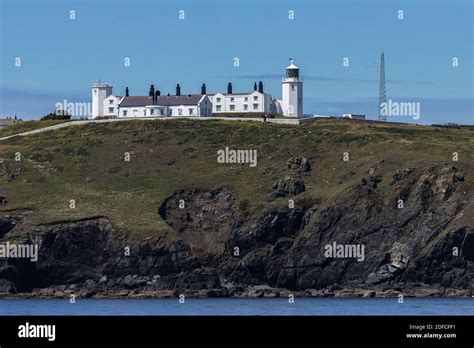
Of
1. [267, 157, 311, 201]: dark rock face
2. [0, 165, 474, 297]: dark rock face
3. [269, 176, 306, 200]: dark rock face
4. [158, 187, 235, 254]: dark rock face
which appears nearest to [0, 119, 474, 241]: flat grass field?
[267, 157, 311, 201]: dark rock face

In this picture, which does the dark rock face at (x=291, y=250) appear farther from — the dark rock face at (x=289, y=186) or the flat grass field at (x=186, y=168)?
the dark rock face at (x=289, y=186)

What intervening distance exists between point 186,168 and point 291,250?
40202 millimetres

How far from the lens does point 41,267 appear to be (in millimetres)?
149500

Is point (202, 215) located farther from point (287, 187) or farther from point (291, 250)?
point (291, 250)

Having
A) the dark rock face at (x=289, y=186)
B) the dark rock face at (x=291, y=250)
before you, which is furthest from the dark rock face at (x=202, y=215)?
the dark rock face at (x=289, y=186)

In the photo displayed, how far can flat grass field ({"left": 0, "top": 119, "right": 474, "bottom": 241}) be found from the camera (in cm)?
16125

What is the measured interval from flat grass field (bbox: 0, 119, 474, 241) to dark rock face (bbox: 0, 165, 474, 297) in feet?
11.4

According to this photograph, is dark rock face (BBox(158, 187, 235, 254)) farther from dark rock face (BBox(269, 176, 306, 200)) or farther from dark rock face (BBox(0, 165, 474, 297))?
dark rock face (BBox(269, 176, 306, 200))

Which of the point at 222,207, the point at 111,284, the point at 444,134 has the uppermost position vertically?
the point at 444,134

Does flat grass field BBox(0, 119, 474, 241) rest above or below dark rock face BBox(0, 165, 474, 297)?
above
